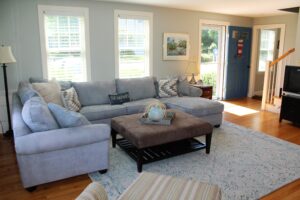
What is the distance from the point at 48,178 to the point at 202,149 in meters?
2.02

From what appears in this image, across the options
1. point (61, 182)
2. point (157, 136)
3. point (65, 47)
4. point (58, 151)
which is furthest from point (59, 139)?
point (65, 47)

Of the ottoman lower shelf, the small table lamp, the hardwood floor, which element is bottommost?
the hardwood floor

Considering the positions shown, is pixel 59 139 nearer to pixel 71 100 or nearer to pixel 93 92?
pixel 71 100

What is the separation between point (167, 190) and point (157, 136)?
112 cm

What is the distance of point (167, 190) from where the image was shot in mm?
1817

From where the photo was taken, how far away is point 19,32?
4.12 meters

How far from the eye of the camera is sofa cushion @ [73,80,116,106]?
169 inches

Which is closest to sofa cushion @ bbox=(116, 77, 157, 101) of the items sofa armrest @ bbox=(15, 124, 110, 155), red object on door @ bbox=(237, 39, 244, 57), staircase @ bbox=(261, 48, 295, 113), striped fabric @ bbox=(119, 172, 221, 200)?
sofa armrest @ bbox=(15, 124, 110, 155)

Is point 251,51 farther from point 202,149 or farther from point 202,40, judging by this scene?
point 202,149

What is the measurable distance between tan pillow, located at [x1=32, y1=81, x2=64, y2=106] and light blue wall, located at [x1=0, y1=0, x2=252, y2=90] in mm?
641

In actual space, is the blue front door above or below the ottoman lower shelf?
above

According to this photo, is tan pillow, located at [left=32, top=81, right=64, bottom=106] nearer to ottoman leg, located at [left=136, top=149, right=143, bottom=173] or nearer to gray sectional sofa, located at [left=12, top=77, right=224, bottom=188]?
gray sectional sofa, located at [left=12, top=77, right=224, bottom=188]

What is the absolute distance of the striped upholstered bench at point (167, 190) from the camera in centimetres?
175

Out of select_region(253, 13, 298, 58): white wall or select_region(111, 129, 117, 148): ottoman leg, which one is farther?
select_region(253, 13, 298, 58): white wall
